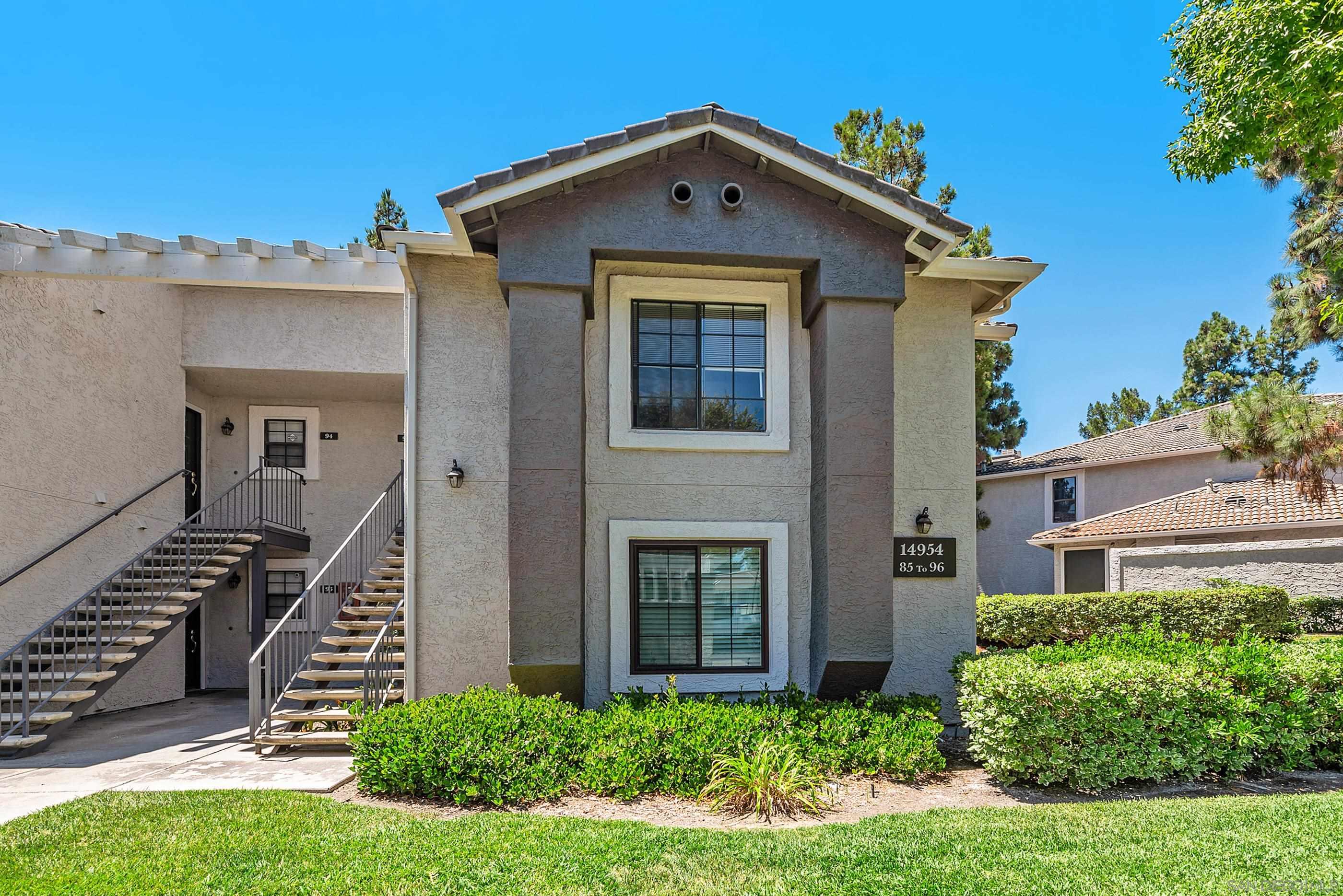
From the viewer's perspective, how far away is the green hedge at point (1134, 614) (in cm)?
1678

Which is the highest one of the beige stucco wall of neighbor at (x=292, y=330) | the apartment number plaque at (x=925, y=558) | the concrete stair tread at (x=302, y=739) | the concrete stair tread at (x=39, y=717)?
the beige stucco wall of neighbor at (x=292, y=330)

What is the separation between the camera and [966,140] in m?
15.3

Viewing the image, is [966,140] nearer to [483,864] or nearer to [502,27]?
[502,27]

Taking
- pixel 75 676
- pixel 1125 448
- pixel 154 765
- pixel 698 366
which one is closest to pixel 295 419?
pixel 75 676

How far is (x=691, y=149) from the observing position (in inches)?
338

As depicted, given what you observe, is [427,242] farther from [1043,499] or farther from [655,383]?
[1043,499]

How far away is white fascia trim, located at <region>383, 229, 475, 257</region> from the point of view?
8547 mm

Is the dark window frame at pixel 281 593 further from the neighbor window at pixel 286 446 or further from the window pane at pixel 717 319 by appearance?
the window pane at pixel 717 319

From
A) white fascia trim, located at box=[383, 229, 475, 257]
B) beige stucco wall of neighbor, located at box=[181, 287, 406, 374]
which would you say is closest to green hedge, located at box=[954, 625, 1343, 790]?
white fascia trim, located at box=[383, 229, 475, 257]

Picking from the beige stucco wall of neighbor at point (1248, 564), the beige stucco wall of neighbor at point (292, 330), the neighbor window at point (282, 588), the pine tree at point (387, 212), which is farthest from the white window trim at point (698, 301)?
the pine tree at point (387, 212)

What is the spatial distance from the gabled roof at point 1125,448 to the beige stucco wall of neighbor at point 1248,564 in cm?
610

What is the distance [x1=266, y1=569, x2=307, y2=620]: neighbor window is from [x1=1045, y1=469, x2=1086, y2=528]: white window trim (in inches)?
938

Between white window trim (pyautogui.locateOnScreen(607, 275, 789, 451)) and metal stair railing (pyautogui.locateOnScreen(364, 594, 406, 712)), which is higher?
white window trim (pyautogui.locateOnScreen(607, 275, 789, 451))

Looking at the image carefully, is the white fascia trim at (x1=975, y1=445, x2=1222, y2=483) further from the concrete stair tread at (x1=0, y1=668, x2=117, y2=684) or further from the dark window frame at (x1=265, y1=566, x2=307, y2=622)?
the concrete stair tread at (x1=0, y1=668, x2=117, y2=684)
